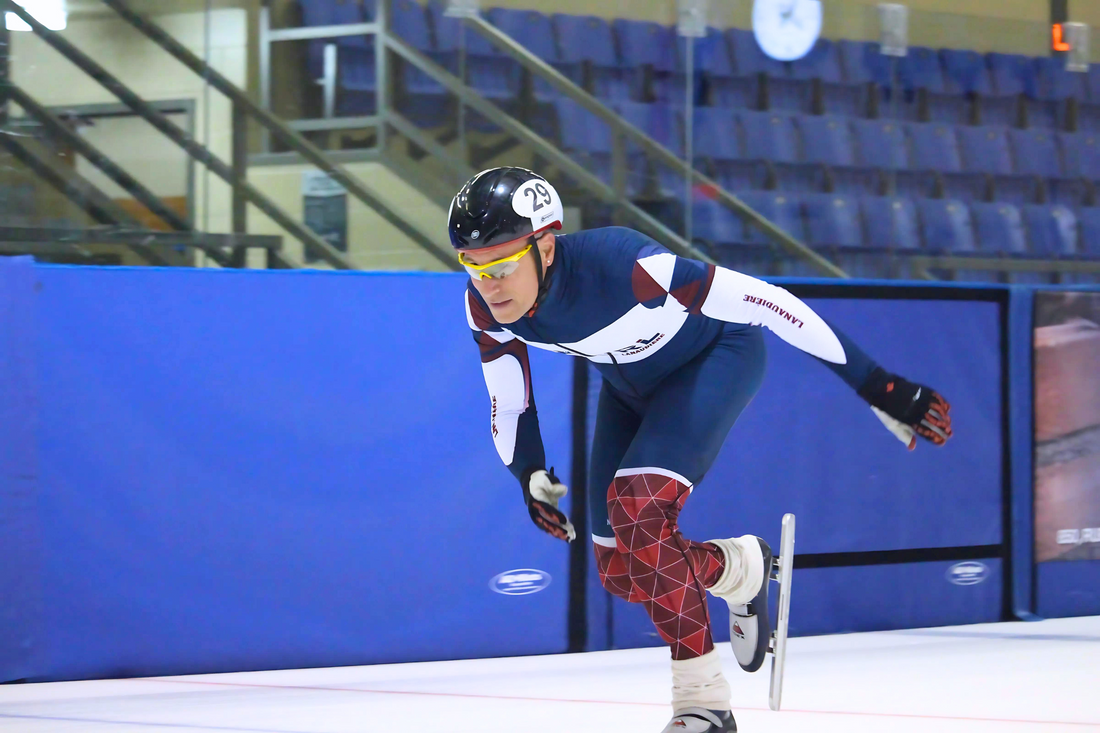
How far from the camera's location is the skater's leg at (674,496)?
10.1 ft

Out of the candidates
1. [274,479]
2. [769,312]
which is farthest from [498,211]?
[274,479]

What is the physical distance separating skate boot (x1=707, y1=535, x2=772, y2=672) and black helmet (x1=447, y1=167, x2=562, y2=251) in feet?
3.30

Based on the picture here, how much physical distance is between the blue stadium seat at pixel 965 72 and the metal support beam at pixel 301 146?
3.12 m

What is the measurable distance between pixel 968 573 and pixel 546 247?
11.7ft

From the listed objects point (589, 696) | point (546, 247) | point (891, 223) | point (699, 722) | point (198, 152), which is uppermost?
point (198, 152)

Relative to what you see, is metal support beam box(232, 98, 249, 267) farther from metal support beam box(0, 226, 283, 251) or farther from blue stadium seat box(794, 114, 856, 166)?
blue stadium seat box(794, 114, 856, 166)

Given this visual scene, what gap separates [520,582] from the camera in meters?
5.05

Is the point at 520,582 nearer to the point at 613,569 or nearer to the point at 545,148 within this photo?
the point at 613,569

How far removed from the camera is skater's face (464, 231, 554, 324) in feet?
10.1

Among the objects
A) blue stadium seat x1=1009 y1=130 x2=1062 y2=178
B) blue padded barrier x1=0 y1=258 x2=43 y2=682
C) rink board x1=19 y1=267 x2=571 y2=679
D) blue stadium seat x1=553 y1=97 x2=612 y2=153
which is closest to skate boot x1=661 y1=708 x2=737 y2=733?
rink board x1=19 y1=267 x2=571 y2=679

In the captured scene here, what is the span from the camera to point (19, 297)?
445cm

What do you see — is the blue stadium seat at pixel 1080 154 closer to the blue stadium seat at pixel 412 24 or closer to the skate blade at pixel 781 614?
the blue stadium seat at pixel 412 24

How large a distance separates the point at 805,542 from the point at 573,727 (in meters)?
2.24

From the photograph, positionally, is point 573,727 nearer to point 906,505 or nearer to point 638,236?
point 638,236
